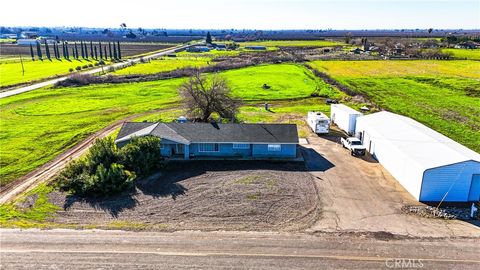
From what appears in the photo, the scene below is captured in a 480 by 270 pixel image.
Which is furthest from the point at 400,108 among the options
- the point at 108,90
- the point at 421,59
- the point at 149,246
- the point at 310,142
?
the point at 421,59

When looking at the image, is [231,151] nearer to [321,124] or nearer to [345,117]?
[321,124]

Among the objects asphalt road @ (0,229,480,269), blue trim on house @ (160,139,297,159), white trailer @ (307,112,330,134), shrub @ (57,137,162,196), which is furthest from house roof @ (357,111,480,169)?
shrub @ (57,137,162,196)

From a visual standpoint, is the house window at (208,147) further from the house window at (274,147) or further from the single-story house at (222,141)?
the house window at (274,147)

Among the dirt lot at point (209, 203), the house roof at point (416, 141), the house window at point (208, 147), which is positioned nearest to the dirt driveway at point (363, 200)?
the dirt lot at point (209, 203)

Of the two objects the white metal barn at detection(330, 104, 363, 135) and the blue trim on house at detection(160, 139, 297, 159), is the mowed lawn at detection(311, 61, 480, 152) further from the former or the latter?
the blue trim on house at detection(160, 139, 297, 159)

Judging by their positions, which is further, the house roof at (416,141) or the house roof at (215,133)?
the house roof at (215,133)

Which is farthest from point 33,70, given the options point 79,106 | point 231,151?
point 231,151

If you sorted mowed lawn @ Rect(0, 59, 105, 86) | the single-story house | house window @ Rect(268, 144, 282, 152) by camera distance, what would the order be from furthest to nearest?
mowed lawn @ Rect(0, 59, 105, 86) → house window @ Rect(268, 144, 282, 152) → the single-story house
